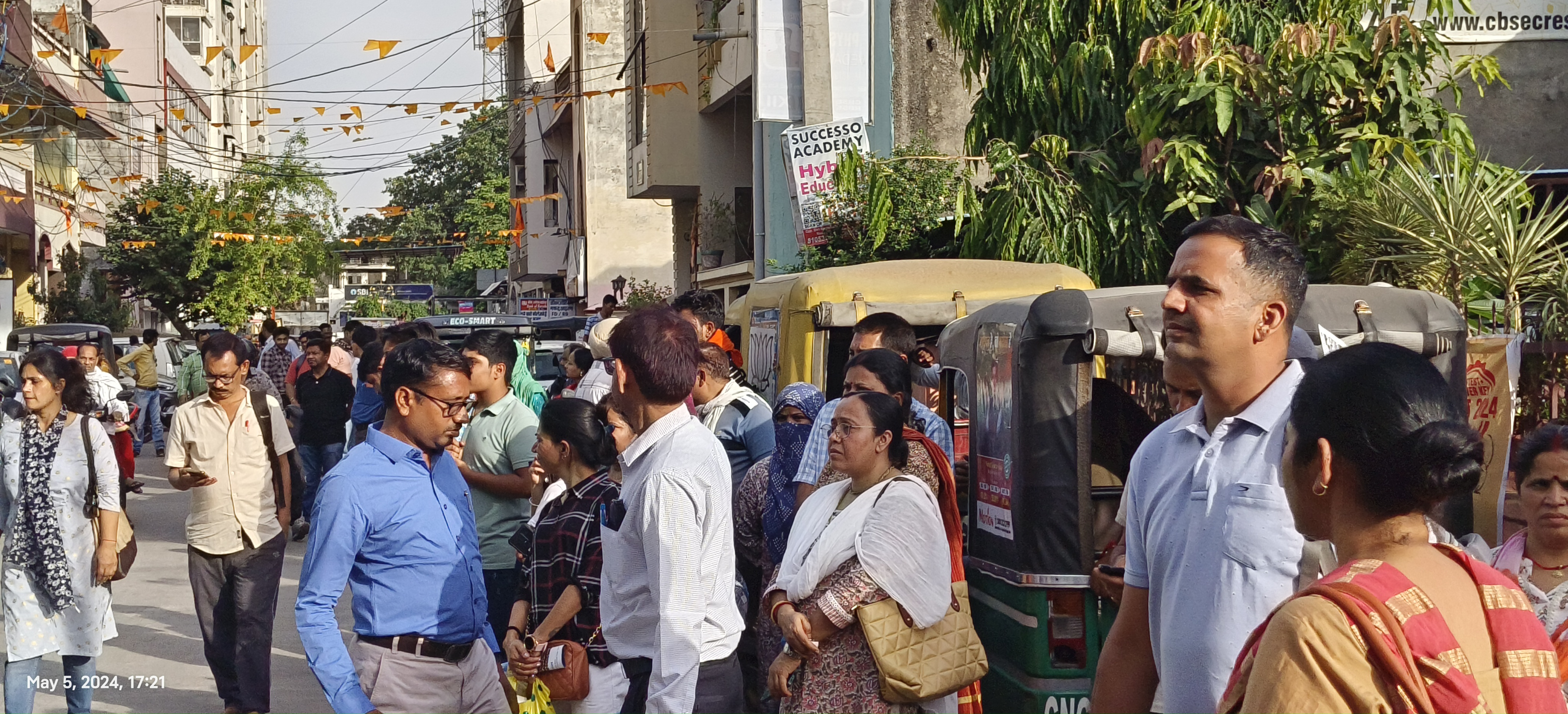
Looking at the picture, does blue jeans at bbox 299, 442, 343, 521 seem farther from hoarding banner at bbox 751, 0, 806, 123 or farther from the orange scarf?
the orange scarf

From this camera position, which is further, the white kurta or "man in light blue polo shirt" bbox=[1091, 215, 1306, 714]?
the white kurta

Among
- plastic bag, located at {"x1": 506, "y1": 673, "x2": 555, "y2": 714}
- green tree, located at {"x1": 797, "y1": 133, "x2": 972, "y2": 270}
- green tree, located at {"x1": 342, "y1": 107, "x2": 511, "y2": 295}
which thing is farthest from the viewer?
green tree, located at {"x1": 342, "y1": 107, "x2": 511, "y2": 295}

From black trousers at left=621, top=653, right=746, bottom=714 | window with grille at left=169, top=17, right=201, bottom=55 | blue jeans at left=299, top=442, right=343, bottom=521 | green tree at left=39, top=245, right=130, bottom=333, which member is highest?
window with grille at left=169, top=17, right=201, bottom=55

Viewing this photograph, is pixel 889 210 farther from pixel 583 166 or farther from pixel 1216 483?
pixel 583 166

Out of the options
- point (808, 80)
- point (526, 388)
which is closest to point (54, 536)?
point (526, 388)

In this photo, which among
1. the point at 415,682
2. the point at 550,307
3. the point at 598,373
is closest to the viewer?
the point at 415,682

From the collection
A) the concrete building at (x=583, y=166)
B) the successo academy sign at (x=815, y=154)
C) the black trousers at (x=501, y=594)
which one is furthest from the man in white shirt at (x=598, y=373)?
the concrete building at (x=583, y=166)

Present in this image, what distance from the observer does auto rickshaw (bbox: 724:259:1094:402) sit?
8.48 meters

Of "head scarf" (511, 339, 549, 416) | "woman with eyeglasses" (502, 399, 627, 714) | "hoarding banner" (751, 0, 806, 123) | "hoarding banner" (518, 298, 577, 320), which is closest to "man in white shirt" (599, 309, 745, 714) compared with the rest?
"woman with eyeglasses" (502, 399, 627, 714)

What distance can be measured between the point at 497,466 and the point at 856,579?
2.40 metres

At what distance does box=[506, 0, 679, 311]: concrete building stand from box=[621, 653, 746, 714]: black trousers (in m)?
23.6

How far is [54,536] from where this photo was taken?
240 inches

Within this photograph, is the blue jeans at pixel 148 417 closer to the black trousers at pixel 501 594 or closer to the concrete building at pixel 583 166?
the concrete building at pixel 583 166

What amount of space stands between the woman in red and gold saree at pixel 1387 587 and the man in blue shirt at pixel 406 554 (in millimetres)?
2785
